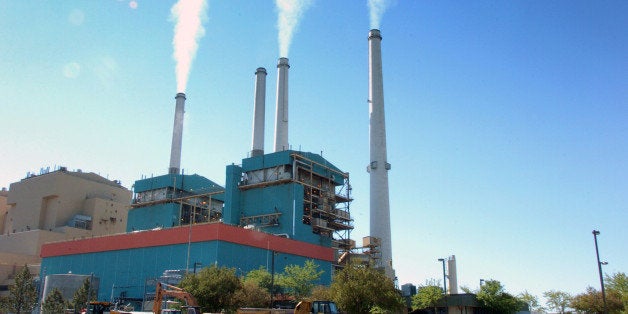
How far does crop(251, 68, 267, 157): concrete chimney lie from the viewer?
85.8m

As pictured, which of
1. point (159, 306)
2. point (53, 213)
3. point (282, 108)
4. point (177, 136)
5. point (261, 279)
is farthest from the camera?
point (53, 213)

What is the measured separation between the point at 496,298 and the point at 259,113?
170 feet

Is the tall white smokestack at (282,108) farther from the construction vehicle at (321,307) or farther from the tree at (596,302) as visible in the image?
the construction vehicle at (321,307)

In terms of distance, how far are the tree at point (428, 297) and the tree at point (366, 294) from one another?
1102 centimetres

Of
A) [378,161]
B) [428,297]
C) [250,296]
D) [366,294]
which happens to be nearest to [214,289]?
[250,296]

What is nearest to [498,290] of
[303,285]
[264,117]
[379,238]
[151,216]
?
[303,285]

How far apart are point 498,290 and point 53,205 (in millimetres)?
86666

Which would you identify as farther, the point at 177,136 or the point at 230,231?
the point at 177,136

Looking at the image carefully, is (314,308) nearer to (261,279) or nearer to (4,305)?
(261,279)

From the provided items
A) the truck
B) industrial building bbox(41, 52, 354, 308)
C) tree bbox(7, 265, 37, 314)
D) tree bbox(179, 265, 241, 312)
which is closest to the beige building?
industrial building bbox(41, 52, 354, 308)

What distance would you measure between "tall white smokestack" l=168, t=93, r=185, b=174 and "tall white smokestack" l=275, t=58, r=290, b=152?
18.3m

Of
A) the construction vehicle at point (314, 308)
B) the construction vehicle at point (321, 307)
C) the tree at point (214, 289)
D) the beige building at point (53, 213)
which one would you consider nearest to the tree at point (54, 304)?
the tree at point (214, 289)

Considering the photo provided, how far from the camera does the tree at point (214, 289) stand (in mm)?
42625

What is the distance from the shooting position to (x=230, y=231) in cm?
6166
